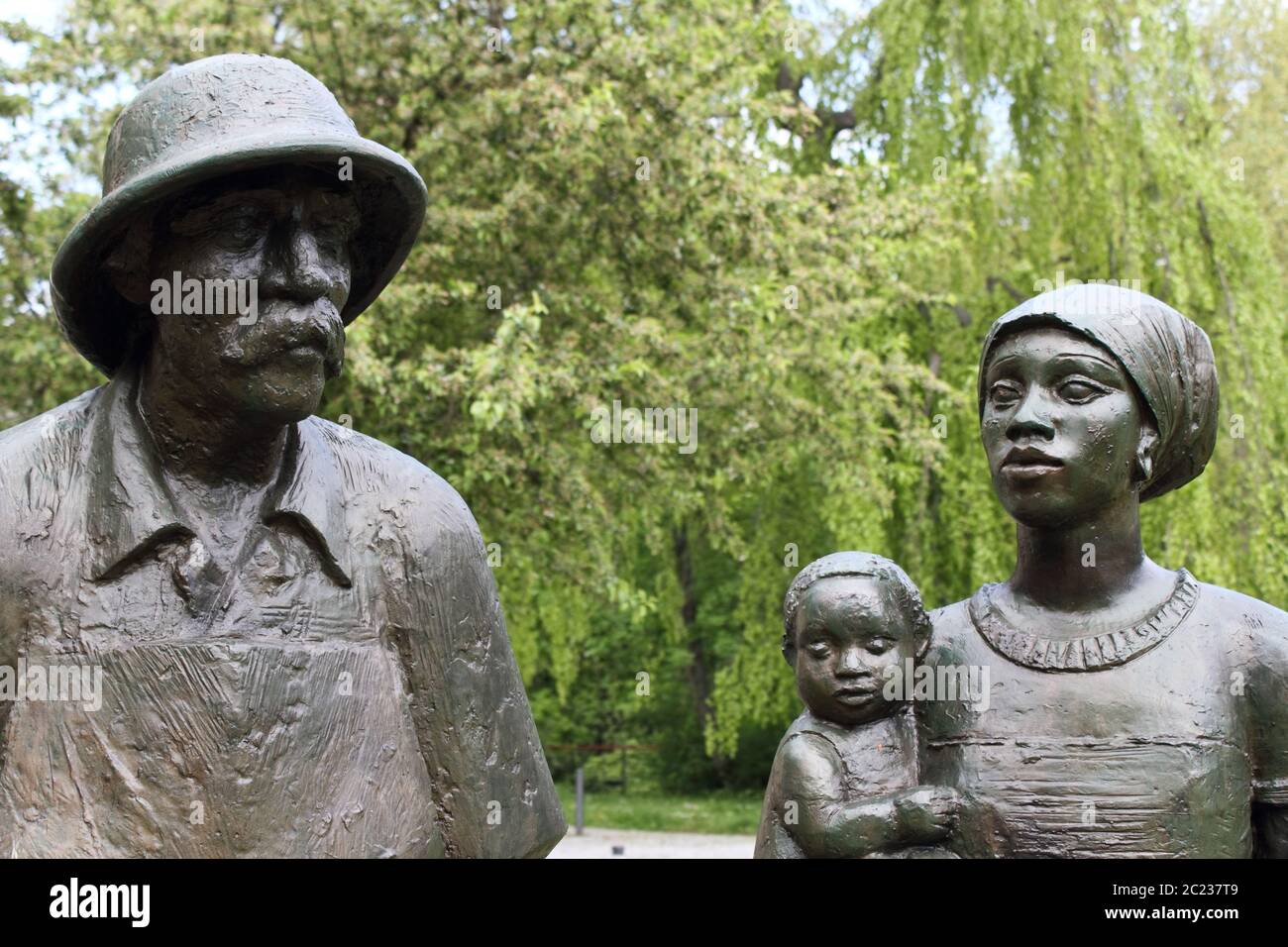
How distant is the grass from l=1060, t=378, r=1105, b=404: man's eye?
13833 mm

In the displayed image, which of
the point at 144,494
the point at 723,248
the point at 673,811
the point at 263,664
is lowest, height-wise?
the point at 673,811

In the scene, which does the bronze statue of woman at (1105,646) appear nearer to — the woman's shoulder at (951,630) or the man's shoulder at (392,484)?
the woman's shoulder at (951,630)

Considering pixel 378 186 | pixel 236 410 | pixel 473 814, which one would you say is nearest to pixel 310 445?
pixel 236 410

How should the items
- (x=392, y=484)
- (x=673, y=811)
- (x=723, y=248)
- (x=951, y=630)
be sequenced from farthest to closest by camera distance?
(x=673, y=811) → (x=723, y=248) → (x=951, y=630) → (x=392, y=484)

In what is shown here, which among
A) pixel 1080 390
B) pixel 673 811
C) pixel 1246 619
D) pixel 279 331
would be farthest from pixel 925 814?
pixel 673 811

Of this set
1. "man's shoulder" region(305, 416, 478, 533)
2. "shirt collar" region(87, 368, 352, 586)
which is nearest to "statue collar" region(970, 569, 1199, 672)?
"man's shoulder" region(305, 416, 478, 533)

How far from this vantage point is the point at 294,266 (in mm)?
2678

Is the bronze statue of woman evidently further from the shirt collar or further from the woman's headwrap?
the shirt collar

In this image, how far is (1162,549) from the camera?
11.9 metres

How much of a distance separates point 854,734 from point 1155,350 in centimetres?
92

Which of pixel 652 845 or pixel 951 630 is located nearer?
pixel 951 630

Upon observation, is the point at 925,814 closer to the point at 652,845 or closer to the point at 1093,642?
the point at 1093,642

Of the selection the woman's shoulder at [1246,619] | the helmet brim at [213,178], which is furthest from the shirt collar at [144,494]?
the woman's shoulder at [1246,619]

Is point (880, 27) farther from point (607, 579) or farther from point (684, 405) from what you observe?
point (607, 579)
